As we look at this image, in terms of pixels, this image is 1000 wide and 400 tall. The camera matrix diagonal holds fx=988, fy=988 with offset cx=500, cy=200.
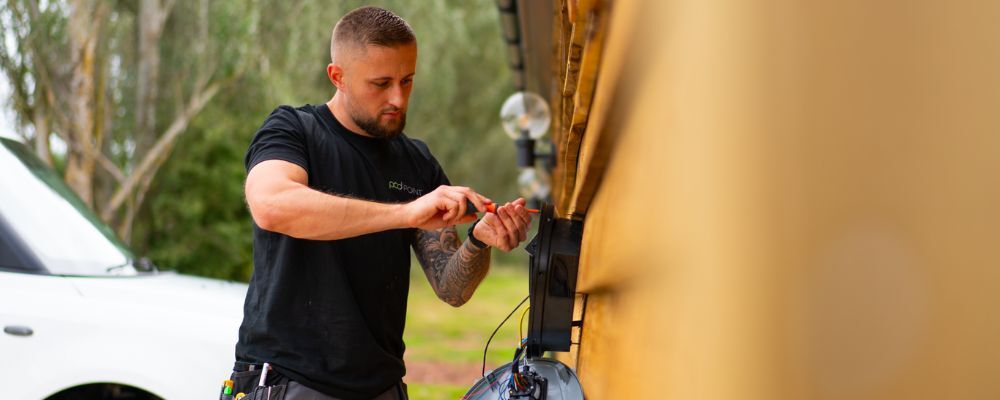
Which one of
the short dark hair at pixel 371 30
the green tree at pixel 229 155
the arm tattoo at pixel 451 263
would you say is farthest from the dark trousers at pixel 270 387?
the green tree at pixel 229 155

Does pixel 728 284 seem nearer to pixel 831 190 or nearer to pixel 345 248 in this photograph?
pixel 831 190

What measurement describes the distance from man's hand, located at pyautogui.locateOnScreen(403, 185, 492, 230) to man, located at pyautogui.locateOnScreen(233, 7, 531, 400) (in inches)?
3.0

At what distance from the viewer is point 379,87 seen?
2.78m

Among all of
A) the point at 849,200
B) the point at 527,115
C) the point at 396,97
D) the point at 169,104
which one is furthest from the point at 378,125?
the point at 169,104

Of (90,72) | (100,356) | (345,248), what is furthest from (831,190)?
(90,72)

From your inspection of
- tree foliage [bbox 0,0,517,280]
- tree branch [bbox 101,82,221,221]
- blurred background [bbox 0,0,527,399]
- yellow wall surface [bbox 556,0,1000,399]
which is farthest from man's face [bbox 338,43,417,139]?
tree branch [bbox 101,82,221,221]

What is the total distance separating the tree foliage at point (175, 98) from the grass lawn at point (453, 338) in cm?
342

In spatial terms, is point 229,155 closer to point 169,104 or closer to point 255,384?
point 169,104

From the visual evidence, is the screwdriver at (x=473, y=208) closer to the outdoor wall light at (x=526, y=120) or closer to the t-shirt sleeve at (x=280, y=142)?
the t-shirt sleeve at (x=280, y=142)

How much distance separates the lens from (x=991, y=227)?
1.14 metres

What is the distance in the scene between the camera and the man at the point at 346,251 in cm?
265

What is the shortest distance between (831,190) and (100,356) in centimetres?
365

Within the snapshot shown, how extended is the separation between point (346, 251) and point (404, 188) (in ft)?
0.98

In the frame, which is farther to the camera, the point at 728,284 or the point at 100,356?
the point at 100,356
